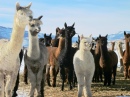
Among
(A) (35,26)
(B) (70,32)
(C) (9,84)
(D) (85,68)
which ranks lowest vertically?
(C) (9,84)

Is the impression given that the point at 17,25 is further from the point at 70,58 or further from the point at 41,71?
the point at 70,58

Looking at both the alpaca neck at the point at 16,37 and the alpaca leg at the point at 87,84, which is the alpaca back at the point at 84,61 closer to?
the alpaca leg at the point at 87,84

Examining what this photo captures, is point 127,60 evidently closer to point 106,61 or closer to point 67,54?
point 106,61

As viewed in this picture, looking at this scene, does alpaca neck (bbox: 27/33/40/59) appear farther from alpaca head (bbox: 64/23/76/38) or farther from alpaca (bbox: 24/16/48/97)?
alpaca head (bbox: 64/23/76/38)

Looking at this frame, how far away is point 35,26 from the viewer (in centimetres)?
794

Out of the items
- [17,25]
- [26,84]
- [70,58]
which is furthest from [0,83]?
[26,84]

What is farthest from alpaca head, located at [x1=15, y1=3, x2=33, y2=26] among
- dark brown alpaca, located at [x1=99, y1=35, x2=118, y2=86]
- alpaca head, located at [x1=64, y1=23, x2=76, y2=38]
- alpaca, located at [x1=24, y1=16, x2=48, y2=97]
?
dark brown alpaca, located at [x1=99, y1=35, x2=118, y2=86]

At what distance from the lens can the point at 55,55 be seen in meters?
12.7

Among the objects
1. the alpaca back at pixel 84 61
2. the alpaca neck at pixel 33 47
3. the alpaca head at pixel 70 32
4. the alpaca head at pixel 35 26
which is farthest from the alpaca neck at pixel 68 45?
the alpaca head at pixel 35 26

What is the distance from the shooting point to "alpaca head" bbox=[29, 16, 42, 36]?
779 cm

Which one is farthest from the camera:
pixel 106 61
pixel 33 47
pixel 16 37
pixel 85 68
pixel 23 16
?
pixel 106 61

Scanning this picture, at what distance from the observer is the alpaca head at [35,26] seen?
7.79 m

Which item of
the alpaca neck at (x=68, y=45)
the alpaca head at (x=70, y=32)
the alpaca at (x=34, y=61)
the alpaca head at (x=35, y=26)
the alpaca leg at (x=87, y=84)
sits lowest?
the alpaca leg at (x=87, y=84)

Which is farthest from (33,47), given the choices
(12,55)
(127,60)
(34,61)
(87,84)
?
(127,60)
